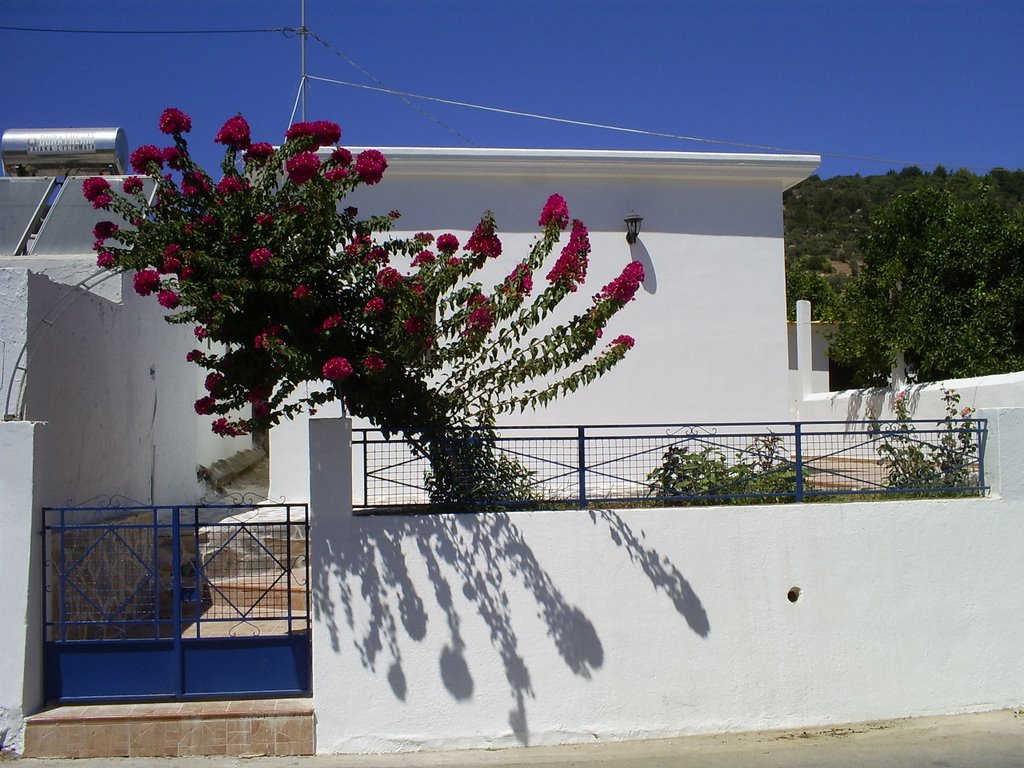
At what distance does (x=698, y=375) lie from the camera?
1021 centimetres

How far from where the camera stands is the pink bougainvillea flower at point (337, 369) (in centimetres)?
539

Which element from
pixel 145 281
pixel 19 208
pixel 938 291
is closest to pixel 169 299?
pixel 145 281

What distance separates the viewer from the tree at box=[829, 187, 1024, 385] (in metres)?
12.8

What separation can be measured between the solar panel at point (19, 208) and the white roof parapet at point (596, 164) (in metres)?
3.44

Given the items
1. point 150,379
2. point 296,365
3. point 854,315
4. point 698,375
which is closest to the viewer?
point 296,365

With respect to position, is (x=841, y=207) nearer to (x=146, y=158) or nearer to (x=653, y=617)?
(x=653, y=617)

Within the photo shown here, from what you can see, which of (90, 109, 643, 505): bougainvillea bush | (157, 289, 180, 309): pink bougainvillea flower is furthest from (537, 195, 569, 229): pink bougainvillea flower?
(157, 289, 180, 309): pink bougainvillea flower

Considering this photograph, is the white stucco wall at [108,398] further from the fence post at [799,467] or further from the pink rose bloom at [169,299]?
the fence post at [799,467]

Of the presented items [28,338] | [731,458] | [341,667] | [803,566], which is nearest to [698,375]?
[731,458]

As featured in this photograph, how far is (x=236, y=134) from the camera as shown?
19.0ft

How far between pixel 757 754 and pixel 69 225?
813cm

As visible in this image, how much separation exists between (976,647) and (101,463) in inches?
285

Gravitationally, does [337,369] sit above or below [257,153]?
below

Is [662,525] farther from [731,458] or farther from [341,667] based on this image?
[341,667]
